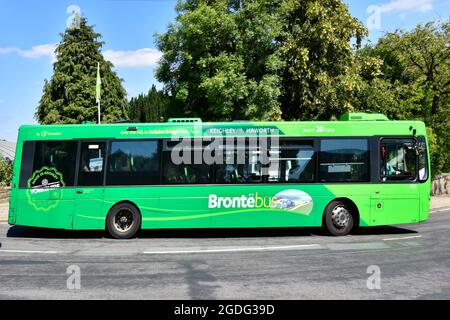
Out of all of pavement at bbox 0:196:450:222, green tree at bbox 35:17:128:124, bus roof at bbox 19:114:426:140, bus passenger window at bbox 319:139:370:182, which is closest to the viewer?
bus roof at bbox 19:114:426:140

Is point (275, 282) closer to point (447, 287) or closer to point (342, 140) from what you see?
point (447, 287)

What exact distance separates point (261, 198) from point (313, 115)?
33.8 feet

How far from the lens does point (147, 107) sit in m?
61.2

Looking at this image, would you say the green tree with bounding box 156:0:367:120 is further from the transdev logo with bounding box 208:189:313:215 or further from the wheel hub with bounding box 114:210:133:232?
the wheel hub with bounding box 114:210:133:232

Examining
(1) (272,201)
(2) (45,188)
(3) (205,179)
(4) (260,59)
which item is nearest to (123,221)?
(2) (45,188)

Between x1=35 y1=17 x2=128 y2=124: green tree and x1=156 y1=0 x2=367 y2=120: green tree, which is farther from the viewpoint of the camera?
x1=35 y1=17 x2=128 y2=124: green tree

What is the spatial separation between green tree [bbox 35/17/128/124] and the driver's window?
38157mm

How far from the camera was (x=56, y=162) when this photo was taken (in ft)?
40.8

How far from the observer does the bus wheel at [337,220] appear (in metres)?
12.5

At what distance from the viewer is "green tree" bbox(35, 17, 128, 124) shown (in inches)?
1832

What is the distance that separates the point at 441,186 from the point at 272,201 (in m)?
19.1

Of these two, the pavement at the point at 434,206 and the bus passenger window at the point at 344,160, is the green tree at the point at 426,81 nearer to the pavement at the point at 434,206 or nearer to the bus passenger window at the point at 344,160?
the pavement at the point at 434,206

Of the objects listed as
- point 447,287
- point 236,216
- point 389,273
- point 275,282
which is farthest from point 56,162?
point 447,287

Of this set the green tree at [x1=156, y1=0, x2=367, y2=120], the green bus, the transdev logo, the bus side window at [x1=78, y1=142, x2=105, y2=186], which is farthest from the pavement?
Result: the transdev logo
